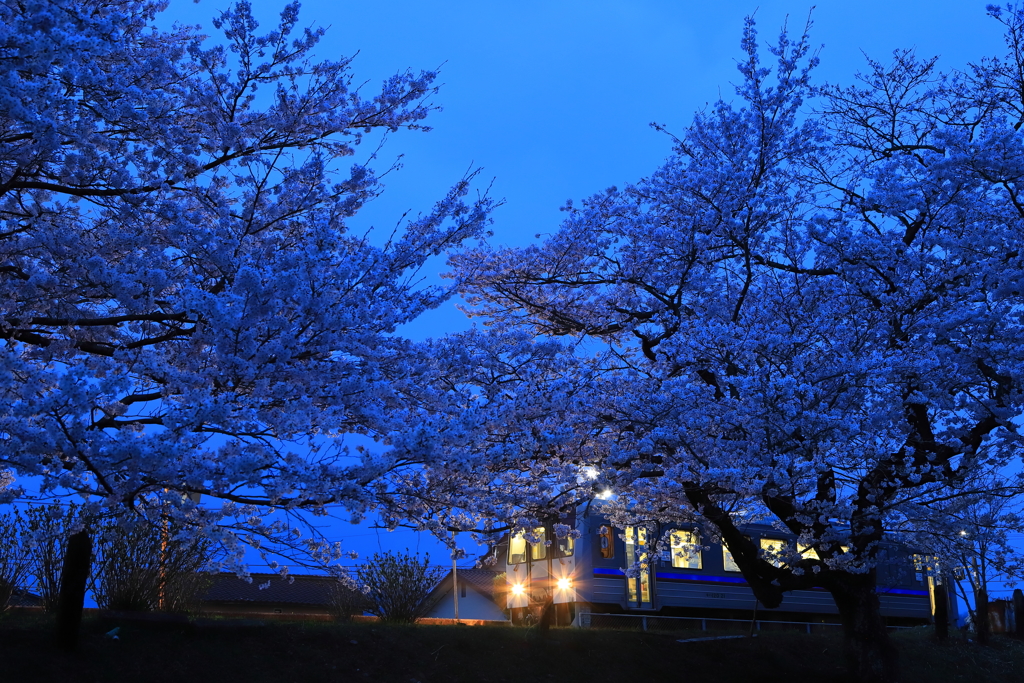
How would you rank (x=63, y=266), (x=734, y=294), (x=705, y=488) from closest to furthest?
(x=63, y=266)
(x=705, y=488)
(x=734, y=294)

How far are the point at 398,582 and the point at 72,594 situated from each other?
18.0ft

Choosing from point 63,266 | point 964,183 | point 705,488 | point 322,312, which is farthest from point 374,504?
point 964,183

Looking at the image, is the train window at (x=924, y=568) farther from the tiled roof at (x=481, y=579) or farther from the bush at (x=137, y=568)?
the bush at (x=137, y=568)

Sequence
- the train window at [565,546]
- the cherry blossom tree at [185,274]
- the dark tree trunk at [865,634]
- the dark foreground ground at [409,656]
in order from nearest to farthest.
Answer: the cherry blossom tree at [185,274], the dark foreground ground at [409,656], the dark tree trunk at [865,634], the train window at [565,546]

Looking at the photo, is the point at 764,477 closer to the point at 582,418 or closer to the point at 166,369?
the point at 582,418

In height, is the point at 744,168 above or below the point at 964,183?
above

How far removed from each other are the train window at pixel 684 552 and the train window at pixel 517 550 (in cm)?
338

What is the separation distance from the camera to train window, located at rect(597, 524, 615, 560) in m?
16.9

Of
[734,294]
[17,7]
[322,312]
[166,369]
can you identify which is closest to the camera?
[166,369]

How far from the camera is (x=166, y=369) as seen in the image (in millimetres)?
5934

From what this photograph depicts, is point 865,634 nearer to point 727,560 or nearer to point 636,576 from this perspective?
point 636,576

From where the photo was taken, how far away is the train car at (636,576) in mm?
16688

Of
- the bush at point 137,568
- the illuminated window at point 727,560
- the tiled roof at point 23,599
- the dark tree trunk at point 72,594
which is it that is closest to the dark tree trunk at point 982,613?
the illuminated window at point 727,560

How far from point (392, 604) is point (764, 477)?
6.70 meters
